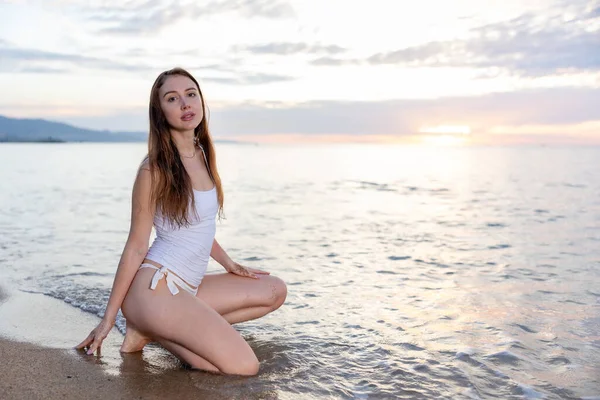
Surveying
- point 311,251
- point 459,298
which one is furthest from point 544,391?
point 311,251

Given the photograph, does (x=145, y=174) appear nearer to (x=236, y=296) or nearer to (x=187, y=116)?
(x=187, y=116)

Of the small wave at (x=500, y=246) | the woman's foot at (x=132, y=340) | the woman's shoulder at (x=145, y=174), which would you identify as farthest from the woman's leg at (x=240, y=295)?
the small wave at (x=500, y=246)

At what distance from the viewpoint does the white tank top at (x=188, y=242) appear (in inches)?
168

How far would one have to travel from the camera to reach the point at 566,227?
1336 centimetres

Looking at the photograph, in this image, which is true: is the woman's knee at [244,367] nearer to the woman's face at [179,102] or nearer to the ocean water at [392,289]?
the ocean water at [392,289]

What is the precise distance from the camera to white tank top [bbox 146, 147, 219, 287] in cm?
428

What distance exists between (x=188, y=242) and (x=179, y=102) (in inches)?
39.6

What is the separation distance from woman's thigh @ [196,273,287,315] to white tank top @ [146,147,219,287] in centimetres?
24

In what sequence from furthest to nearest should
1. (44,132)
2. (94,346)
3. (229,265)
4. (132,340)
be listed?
1. (44,132)
2. (229,265)
3. (132,340)
4. (94,346)

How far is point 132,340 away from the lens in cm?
445

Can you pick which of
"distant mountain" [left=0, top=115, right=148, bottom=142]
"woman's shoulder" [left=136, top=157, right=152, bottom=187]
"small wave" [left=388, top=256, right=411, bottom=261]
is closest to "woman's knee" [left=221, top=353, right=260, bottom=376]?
"woman's shoulder" [left=136, top=157, right=152, bottom=187]

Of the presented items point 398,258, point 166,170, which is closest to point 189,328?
point 166,170

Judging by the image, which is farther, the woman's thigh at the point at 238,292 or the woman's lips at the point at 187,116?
the woman's thigh at the point at 238,292

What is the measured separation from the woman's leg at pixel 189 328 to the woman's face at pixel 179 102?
1092mm
